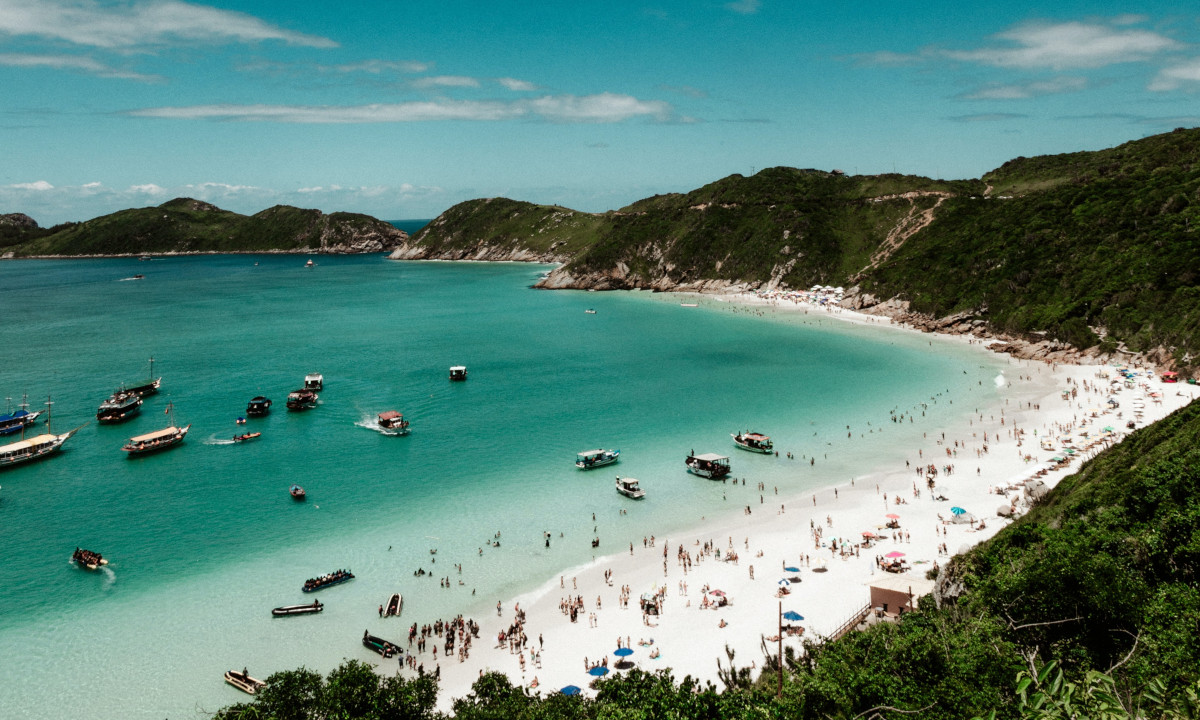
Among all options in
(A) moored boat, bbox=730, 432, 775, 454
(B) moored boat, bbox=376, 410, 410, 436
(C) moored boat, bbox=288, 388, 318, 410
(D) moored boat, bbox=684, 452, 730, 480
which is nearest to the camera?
(D) moored boat, bbox=684, 452, 730, 480

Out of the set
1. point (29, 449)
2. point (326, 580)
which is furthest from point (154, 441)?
point (326, 580)

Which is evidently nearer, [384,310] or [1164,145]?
[1164,145]

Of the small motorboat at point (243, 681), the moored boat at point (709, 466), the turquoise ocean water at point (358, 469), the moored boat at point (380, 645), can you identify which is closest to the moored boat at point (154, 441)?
the turquoise ocean water at point (358, 469)

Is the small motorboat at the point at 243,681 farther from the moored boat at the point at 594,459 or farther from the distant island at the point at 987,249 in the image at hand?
the distant island at the point at 987,249

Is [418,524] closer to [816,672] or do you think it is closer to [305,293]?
[816,672]

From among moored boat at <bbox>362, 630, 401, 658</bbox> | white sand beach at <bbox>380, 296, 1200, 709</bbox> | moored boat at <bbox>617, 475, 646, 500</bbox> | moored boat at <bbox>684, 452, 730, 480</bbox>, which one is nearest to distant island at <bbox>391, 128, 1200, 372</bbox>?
white sand beach at <bbox>380, 296, 1200, 709</bbox>

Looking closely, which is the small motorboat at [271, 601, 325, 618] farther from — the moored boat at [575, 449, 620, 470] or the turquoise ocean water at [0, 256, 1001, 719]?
the moored boat at [575, 449, 620, 470]

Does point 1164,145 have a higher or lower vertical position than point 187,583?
higher

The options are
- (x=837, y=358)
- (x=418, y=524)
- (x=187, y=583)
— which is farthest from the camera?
(x=837, y=358)

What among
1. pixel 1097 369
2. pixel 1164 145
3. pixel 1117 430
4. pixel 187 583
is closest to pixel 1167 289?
pixel 1097 369
